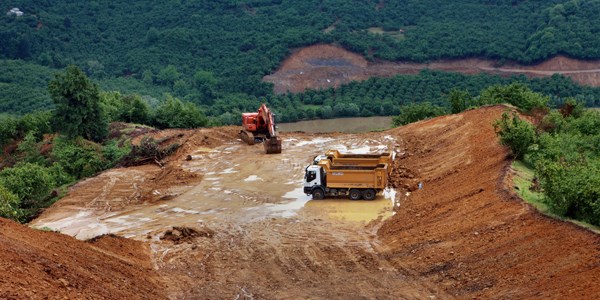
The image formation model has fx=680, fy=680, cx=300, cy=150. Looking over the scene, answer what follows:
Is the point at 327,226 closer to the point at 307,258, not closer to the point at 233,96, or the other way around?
the point at 307,258

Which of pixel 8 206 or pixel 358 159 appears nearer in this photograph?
pixel 8 206

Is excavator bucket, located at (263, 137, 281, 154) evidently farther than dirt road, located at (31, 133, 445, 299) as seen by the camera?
Yes

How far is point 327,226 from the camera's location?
25.1 metres

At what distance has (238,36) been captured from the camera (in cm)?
9438

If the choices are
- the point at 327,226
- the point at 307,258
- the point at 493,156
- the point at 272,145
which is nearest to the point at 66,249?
the point at 307,258

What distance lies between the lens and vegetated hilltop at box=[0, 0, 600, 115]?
81.5 meters

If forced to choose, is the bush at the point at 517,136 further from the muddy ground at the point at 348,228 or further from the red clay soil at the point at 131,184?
the red clay soil at the point at 131,184

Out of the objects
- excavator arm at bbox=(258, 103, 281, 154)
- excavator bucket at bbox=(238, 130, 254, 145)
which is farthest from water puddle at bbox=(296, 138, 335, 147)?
excavator bucket at bbox=(238, 130, 254, 145)

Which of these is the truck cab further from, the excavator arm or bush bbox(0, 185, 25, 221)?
bush bbox(0, 185, 25, 221)

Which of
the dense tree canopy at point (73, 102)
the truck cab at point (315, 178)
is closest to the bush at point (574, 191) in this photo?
the truck cab at point (315, 178)

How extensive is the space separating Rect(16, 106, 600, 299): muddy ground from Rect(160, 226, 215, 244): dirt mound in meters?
0.06

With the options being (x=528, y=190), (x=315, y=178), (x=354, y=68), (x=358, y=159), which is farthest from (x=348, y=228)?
(x=354, y=68)

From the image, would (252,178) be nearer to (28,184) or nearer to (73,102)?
(28,184)

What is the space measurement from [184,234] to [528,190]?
1213 centimetres
